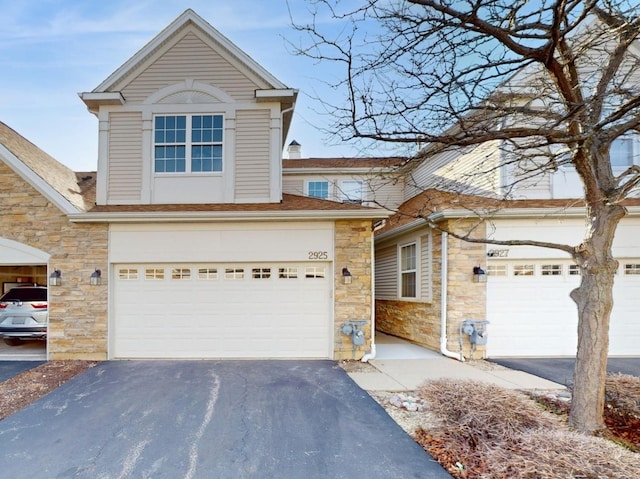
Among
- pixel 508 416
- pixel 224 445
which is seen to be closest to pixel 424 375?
pixel 508 416

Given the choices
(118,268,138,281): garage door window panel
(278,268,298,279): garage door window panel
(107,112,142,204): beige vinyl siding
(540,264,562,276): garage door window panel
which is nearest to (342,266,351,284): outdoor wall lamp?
(278,268,298,279): garage door window panel

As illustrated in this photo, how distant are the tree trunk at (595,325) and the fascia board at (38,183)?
9576 mm

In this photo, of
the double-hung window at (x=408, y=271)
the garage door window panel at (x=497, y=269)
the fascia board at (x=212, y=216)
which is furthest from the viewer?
the double-hung window at (x=408, y=271)

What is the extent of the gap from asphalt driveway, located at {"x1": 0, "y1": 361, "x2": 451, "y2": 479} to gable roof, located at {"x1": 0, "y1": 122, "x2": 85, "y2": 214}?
4.01m

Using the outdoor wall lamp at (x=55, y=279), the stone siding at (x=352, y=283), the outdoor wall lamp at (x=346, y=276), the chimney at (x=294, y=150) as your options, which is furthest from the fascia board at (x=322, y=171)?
the outdoor wall lamp at (x=55, y=279)

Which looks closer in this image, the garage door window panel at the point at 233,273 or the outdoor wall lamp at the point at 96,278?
the outdoor wall lamp at the point at 96,278

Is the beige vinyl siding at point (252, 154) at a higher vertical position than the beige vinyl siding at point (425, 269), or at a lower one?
higher

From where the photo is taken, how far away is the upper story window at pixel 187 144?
885 cm

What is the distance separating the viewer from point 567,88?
14.7ft

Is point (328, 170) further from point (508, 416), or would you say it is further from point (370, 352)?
point (508, 416)

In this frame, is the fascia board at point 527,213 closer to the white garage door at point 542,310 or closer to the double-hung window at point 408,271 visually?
the white garage door at point 542,310

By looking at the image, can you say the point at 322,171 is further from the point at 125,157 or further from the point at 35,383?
the point at 35,383

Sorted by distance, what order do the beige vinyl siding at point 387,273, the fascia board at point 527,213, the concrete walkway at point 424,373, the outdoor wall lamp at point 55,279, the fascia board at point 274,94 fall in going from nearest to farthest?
1. the concrete walkway at point 424,373
2. the outdoor wall lamp at point 55,279
3. the fascia board at point 527,213
4. the fascia board at point 274,94
5. the beige vinyl siding at point 387,273

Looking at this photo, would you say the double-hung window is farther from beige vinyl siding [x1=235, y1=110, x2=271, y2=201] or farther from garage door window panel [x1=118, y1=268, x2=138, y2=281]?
garage door window panel [x1=118, y1=268, x2=138, y2=281]
